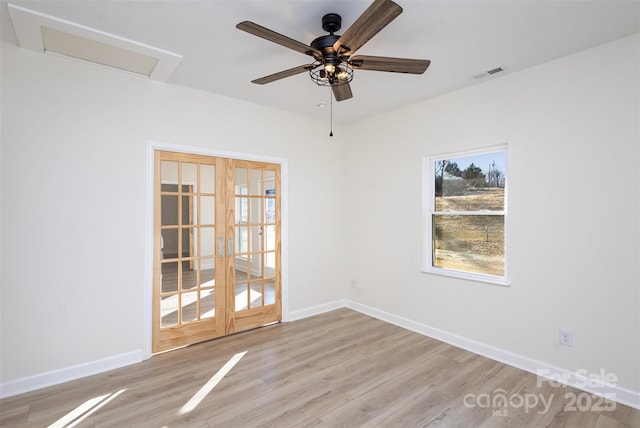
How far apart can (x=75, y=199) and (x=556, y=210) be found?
4204 mm

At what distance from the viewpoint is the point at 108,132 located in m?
2.92

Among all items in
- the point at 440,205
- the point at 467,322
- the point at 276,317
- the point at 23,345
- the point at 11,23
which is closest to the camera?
the point at 11,23

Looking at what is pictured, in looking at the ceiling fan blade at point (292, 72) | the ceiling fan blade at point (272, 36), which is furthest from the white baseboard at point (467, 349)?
the ceiling fan blade at point (272, 36)

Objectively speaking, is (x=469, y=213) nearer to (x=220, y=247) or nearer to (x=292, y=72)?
(x=292, y=72)

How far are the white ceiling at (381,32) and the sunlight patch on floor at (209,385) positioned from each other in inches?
110

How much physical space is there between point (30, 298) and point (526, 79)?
15.4 feet

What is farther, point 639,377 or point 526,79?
point 526,79

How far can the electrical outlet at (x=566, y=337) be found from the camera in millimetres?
2654

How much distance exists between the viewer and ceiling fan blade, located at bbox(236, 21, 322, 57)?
170 cm

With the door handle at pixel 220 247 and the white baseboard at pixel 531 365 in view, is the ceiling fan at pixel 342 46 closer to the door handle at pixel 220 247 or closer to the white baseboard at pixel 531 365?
the door handle at pixel 220 247

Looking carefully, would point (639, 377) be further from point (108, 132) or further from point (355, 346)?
point (108, 132)

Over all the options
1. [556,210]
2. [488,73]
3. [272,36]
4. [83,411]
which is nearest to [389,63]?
[272,36]

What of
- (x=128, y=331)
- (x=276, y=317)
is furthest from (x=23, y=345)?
(x=276, y=317)

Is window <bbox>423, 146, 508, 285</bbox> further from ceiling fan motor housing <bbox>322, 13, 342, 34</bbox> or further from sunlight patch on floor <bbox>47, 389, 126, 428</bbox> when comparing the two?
sunlight patch on floor <bbox>47, 389, 126, 428</bbox>
